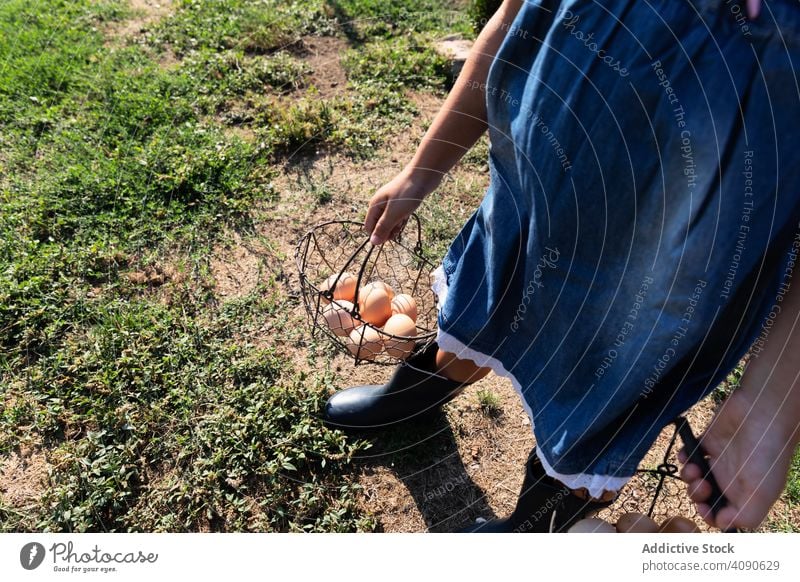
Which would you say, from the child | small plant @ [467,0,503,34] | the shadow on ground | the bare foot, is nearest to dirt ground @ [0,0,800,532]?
the shadow on ground

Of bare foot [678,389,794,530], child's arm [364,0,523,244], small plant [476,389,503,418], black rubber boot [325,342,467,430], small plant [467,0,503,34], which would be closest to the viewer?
bare foot [678,389,794,530]

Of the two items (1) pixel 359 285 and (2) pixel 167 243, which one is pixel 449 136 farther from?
(2) pixel 167 243

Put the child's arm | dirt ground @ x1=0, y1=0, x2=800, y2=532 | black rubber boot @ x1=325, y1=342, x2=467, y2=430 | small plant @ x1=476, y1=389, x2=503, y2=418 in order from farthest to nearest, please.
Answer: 1. small plant @ x1=476, y1=389, x2=503, y2=418
2. dirt ground @ x1=0, y1=0, x2=800, y2=532
3. black rubber boot @ x1=325, y1=342, x2=467, y2=430
4. the child's arm

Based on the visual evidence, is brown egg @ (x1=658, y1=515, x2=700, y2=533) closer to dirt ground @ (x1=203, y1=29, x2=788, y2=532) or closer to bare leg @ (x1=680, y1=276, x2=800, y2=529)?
bare leg @ (x1=680, y1=276, x2=800, y2=529)

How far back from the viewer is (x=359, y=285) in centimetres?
193

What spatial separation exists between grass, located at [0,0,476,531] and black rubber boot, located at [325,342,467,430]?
8cm

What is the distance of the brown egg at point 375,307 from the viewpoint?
1.96m

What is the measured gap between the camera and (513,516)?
5.18ft

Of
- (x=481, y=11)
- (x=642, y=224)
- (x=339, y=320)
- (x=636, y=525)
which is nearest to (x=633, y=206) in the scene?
(x=642, y=224)

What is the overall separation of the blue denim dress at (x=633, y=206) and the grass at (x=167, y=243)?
0.96 m

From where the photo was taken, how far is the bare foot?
3.34 ft

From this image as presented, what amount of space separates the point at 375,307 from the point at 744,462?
1.14 meters
